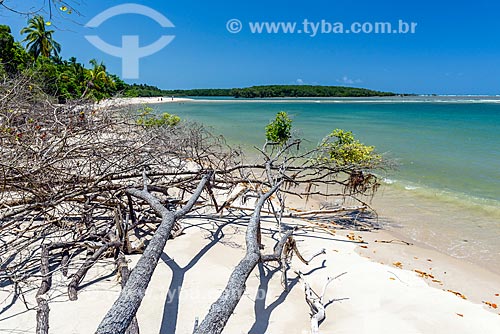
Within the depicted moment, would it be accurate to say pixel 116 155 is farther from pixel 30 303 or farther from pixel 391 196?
pixel 391 196

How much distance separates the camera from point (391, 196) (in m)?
8.41

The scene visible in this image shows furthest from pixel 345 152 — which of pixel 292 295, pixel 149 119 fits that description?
pixel 149 119

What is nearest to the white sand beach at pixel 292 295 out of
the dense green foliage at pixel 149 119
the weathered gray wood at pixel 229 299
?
the weathered gray wood at pixel 229 299

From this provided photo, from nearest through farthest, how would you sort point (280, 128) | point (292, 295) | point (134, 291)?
point (134, 291) < point (292, 295) < point (280, 128)

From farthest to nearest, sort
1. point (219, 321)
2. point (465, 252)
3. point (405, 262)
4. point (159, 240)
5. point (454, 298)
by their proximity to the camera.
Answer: point (465, 252)
point (405, 262)
point (454, 298)
point (159, 240)
point (219, 321)

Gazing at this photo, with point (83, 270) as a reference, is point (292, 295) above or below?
below

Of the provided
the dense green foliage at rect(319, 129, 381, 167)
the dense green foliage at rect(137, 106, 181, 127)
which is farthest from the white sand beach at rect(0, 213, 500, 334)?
A: the dense green foliage at rect(137, 106, 181, 127)

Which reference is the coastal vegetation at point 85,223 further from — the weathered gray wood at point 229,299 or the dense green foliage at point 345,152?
the dense green foliage at point 345,152

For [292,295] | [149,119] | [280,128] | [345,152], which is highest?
[149,119]

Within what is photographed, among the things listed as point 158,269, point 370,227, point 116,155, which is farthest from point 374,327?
point 116,155

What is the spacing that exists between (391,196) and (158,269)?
6512mm

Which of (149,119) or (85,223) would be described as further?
(149,119)

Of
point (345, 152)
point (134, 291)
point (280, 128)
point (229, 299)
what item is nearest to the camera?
point (134, 291)

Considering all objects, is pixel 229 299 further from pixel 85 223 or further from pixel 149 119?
pixel 149 119
